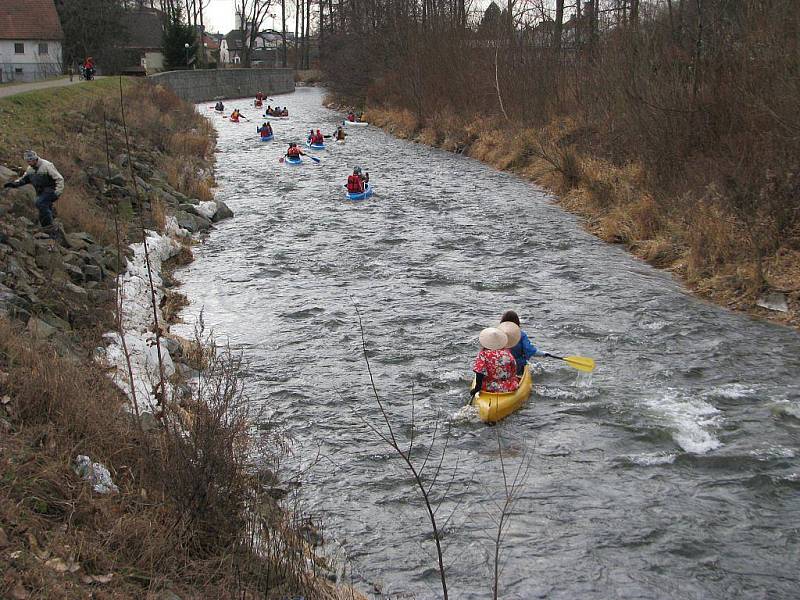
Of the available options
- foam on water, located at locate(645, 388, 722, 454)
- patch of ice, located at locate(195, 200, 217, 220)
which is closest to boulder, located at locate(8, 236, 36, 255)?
patch of ice, located at locate(195, 200, 217, 220)

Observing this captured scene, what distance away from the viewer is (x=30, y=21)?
A: 48.6 meters

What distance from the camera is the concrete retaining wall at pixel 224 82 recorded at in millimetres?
45806

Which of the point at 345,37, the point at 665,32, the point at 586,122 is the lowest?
the point at 586,122

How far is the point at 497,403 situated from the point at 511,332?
868 millimetres

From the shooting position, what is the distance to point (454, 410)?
829cm

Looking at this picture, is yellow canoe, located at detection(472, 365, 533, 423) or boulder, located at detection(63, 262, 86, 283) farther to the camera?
boulder, located at detection(63, 262, 86, 283)

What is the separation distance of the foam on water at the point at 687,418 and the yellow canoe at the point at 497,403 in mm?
1293

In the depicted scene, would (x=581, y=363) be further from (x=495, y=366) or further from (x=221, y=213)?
(x=221, y=213)

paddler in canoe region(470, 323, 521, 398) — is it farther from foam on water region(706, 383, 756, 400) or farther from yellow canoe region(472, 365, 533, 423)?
foam on water region(706, 383, 756, 400)

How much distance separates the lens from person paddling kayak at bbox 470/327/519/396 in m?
8.09

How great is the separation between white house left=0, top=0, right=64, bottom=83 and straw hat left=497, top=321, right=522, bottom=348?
46124 mm

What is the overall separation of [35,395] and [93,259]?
233 inches

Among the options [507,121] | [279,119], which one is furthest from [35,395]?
[279,119]

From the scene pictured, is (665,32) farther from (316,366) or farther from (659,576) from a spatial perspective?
(659,576)
